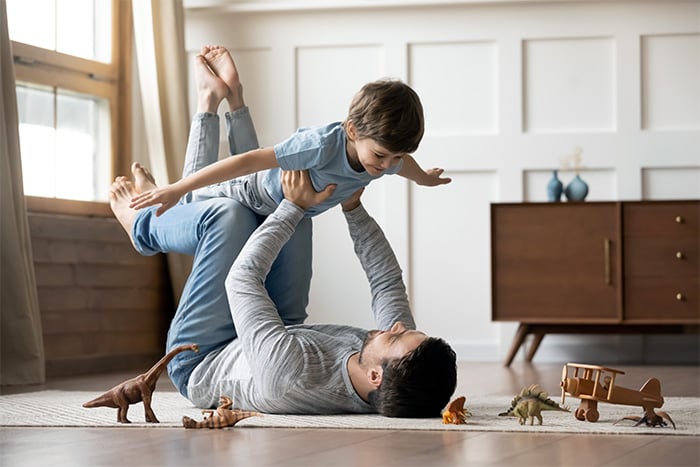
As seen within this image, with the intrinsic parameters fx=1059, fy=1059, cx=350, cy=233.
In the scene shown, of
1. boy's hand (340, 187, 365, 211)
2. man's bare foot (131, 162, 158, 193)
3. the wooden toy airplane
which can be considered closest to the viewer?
the wooden toy airplane

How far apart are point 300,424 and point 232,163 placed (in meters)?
0.63

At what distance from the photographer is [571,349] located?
478 cm

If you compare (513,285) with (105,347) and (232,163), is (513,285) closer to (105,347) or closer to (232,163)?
(105,347)

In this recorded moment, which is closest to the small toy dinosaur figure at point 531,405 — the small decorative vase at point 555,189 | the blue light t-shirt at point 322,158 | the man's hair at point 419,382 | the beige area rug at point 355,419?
the beige area rug at point 355,419

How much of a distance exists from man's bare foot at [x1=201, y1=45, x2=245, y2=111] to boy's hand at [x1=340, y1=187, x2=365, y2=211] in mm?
500

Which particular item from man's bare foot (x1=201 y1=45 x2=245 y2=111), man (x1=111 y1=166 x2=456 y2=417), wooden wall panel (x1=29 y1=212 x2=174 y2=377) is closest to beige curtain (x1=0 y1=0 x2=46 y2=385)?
wooden wall panel (x1=29 y1=212 x2=174 y2=377)

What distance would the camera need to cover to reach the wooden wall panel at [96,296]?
3959 mm

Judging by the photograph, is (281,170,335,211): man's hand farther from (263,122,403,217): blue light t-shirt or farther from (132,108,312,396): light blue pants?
(132,108,312,396): light blue pants

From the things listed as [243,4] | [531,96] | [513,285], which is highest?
Answer: [243,4]

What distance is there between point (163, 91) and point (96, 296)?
104 centimetres

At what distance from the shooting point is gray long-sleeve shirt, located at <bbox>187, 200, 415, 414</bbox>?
2277mm

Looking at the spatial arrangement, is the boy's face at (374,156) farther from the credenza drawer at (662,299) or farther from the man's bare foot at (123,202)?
the credenza drawer at (662,299)

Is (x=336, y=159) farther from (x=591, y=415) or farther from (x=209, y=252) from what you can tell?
(x=591, y=415)

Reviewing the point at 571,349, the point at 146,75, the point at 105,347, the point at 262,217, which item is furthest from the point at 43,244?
the point at 571,349
